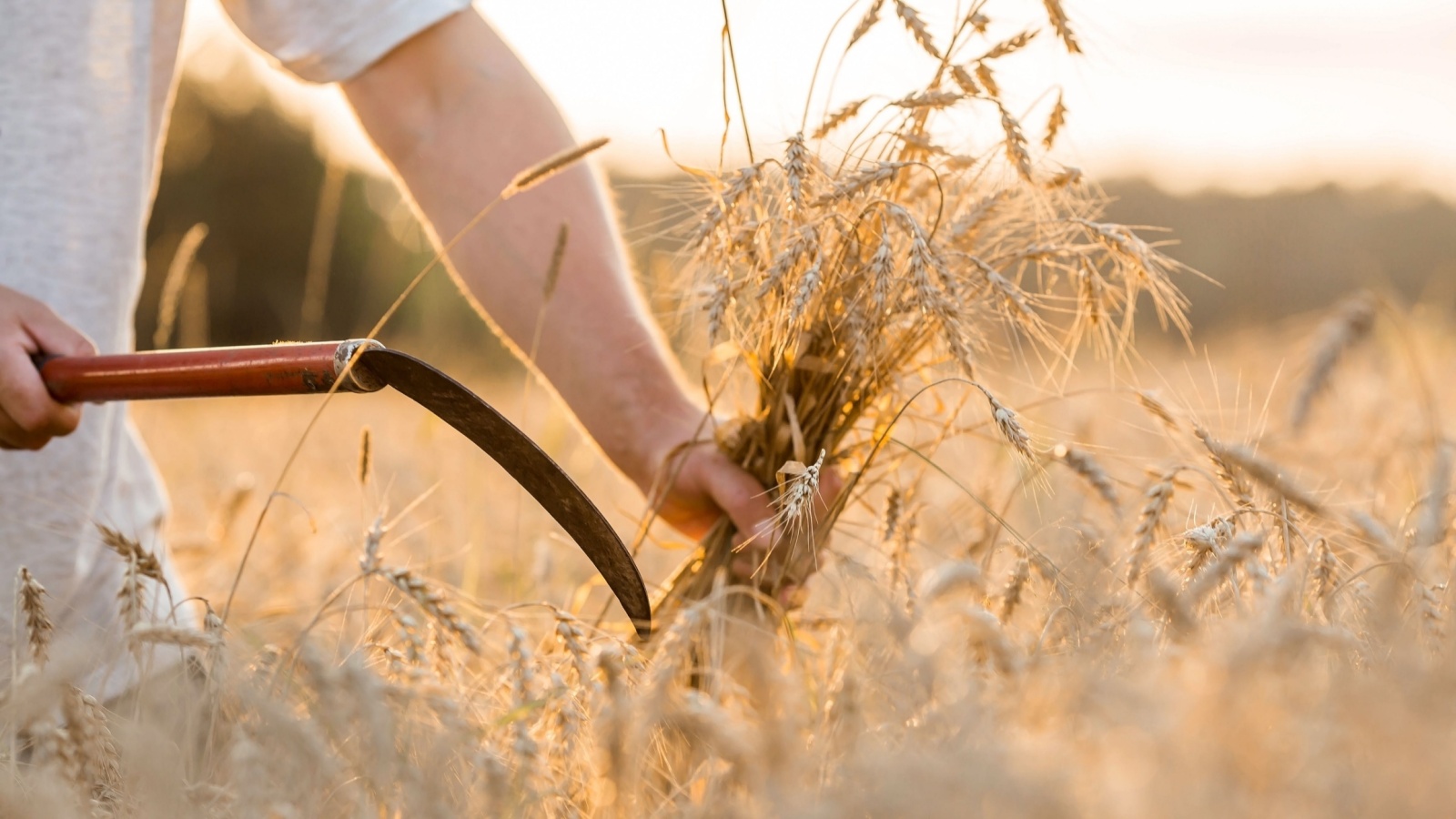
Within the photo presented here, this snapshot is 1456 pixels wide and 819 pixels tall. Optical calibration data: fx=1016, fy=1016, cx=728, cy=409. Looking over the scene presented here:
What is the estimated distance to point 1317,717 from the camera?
1.97ft

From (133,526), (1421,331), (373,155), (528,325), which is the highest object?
(373,155)

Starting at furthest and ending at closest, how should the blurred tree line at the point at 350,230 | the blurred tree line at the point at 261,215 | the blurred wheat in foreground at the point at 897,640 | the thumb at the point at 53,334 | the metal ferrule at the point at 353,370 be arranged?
the blurred tree line at the point at 261,215, the blurred tree line at the point at 350,230, the thumb at the point at 53,334, the metal ferrule at the point at 353,370, the blurred wheat in foreground at the point at 897,640

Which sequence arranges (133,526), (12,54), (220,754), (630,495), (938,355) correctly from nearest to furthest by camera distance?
(220,754) < (938,355) < (12,54) < (133,526) < (630,495)

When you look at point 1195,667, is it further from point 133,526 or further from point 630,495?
point 630,495

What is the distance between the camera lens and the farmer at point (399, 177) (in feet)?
4.70

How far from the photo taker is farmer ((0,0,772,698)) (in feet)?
4.70

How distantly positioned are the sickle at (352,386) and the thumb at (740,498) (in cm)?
19

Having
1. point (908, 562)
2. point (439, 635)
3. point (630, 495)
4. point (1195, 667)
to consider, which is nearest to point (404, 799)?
point (439, 635)

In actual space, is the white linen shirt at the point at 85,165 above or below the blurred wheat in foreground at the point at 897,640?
above

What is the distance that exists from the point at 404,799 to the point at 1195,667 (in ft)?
1.84

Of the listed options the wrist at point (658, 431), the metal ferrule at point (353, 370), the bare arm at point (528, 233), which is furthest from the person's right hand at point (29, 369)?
the wrist at point (658, 431)

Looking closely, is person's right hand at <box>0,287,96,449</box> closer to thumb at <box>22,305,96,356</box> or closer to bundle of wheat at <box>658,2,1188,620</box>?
thumb at <box>22,305,96,356</box>

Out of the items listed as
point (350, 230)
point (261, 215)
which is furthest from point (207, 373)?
point (261, 215)

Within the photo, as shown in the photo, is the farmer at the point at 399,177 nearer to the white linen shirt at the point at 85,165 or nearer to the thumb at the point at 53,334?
the white linen shirt at the point at 85,165
